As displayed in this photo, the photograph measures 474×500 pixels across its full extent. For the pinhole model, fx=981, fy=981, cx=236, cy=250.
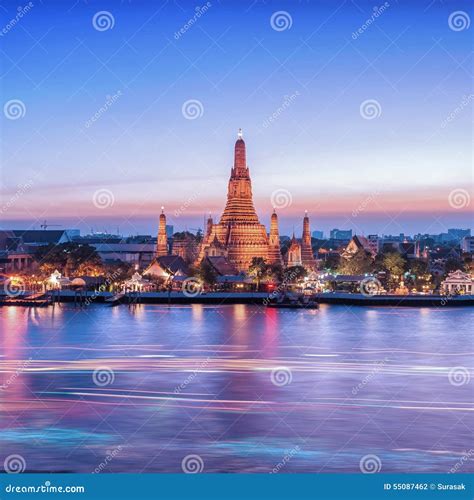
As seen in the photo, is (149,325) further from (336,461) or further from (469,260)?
(469,260)

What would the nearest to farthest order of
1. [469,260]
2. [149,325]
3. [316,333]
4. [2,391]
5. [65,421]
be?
[65,421], [2,391], [316,333], [149,325], [469,260]

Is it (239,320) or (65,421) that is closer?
(65,421)

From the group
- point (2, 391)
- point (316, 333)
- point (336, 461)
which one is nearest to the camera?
point (336, 461)

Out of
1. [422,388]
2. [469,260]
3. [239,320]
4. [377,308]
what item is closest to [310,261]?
[469,260]
